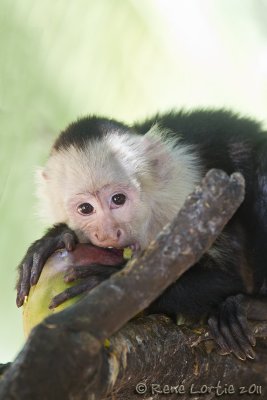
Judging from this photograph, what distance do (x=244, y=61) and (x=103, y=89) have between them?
27.2 inches

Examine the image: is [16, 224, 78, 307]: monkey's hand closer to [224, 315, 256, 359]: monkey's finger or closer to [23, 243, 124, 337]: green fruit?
[23, 243, 124, 337]: green fruit

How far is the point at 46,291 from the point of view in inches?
63.6

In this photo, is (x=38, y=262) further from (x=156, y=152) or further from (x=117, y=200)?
(x=156, y=152)

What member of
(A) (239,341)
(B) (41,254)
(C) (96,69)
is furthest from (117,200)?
(C) (96,69)

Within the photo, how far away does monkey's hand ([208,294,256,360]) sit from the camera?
1.70 m

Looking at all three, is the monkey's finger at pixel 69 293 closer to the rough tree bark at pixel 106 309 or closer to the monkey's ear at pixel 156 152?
the rough tree bark at pixel 106 309

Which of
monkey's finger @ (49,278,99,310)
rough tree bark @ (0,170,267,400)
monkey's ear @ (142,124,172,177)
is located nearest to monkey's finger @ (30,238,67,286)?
monkey's finger @ (49,278,99,310)

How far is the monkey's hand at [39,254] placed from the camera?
1.86 metres

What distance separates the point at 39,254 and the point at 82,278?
410mm

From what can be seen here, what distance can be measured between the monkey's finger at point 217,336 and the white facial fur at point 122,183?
1.25ft

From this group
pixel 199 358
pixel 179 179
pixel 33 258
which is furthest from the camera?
pixel 179 179

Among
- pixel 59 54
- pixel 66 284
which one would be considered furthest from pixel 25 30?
pixel 66 284

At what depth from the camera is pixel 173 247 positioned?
927 mm

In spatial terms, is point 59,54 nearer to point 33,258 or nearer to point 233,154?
point 233,154
